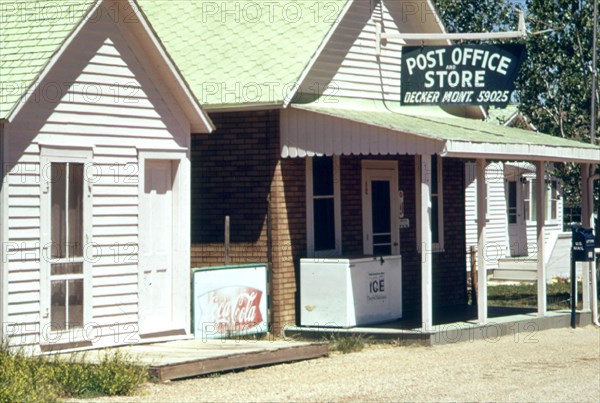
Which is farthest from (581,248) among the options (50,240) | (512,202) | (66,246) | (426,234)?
(512,202)

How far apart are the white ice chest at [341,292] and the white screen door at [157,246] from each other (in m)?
2.61

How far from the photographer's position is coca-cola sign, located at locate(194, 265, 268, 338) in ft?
57.8

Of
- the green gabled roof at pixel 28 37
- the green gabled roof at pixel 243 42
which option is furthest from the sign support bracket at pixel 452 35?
the green gabled roof at pixel 28 37

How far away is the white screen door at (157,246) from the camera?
1688 centimetres

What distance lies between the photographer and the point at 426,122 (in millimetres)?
20188

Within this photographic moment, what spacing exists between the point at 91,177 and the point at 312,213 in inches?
189

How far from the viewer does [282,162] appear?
63.1 feet

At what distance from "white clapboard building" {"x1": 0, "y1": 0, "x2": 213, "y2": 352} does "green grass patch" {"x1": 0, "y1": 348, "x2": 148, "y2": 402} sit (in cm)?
139

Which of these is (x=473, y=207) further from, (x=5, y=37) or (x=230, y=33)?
(x=5, y=37)

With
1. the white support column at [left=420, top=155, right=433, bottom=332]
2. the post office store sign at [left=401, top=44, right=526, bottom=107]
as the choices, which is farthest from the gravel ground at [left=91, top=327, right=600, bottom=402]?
the post office store sign at [left=401, top=44, right=526, bottom=107]

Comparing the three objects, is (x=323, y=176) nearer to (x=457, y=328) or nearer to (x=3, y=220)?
(x=457, y=328)

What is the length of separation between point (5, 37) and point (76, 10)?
97 centimetres

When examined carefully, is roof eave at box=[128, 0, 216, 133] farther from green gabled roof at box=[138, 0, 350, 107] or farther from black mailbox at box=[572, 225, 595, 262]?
black mailbox at box=[572, 225, 595, 262]

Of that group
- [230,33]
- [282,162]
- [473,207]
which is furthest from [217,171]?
[473,207]
